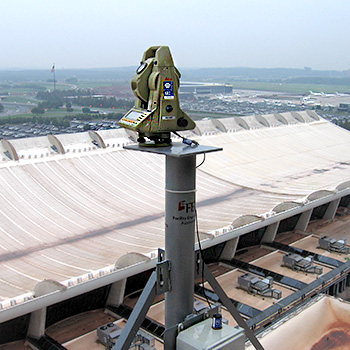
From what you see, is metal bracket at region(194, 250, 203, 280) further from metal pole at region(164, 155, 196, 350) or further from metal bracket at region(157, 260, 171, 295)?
metal bracket at region(157, 260, 171, 295)

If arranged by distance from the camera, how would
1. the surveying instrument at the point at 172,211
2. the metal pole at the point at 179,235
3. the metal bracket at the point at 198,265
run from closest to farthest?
1. the surveying instrument at the point at 172,211
2. the metal pole at the point at 179,235
3. the metal bracket at the point at 198,265

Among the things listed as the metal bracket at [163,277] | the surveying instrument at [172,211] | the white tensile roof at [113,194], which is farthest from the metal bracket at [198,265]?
the white tensile roof at [113,194]

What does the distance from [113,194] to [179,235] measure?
58.1ft

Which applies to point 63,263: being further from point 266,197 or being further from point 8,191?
point 266,197

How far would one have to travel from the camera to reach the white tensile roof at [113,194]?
18.8 m

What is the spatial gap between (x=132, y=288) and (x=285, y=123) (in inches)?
1211

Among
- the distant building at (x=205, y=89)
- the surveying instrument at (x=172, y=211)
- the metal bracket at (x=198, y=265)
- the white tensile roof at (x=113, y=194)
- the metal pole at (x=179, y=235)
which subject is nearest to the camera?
the surveying instrument at (x=172, y=211)

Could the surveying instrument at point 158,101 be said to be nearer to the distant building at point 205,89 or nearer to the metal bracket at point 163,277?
the metal bracket at point 163,277

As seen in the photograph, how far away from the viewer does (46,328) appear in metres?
17.3

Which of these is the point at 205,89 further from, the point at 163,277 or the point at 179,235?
the point at 163,277

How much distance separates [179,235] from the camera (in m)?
8.48

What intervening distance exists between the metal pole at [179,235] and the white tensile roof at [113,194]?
7.76 meters

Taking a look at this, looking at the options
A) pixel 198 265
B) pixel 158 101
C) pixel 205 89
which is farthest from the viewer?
pixel 205 89

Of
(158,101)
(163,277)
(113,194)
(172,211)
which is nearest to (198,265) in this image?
(163,277)
